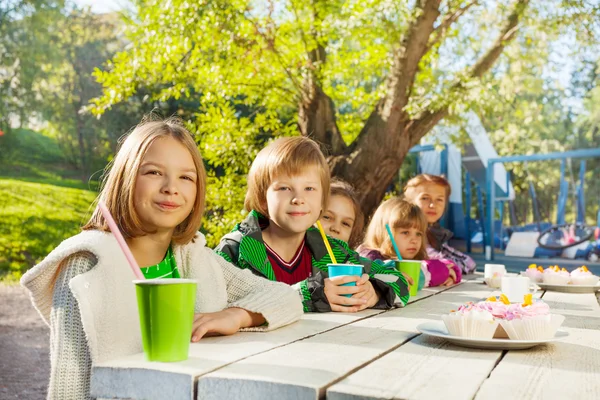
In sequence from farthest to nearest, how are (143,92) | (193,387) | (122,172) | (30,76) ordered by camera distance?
1. (30,76)
2. (143,92)
3. (122,172)
4. (193,387)

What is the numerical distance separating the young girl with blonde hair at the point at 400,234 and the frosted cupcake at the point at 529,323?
5.45 ft

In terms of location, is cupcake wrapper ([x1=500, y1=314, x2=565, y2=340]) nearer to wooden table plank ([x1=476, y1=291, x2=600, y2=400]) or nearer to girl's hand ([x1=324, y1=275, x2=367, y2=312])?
wooden table plank ([x1=476, y1=291, x2=600, y2=400])

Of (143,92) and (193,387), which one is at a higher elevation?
(143,92)

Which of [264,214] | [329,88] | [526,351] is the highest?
[329,88]

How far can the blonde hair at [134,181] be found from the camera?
1734mm

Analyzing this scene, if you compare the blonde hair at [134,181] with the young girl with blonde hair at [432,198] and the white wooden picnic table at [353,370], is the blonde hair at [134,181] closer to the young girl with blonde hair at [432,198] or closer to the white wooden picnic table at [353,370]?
the white wooden picnic table at [353,370]

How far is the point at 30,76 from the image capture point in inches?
642

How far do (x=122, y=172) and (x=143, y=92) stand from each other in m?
10.9

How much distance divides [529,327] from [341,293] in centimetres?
68

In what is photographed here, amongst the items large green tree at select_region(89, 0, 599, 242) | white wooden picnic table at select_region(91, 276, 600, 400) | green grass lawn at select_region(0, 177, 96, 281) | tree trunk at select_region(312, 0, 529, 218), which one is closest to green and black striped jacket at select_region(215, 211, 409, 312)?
white wooden picnic table at select_region(91, 276, 600, 400)

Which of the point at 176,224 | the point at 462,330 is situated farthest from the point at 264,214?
the point at 462,330

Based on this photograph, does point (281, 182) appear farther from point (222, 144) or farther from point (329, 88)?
point (329, 88)

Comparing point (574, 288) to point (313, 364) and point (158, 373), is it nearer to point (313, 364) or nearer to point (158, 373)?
point (313, 364)

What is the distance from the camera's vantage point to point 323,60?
7.61m
